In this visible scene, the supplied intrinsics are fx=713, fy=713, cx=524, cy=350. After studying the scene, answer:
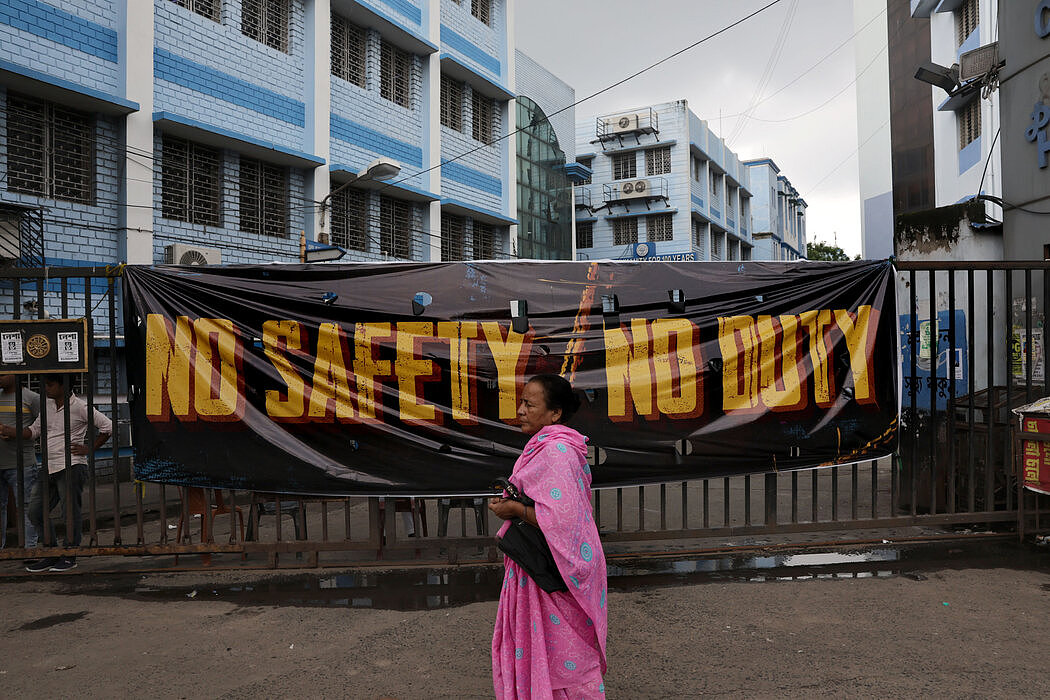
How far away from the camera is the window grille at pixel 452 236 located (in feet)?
60.5

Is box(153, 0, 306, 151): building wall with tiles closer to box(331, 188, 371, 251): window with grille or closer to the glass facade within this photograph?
box(331, 188, 371, 251): window with grille

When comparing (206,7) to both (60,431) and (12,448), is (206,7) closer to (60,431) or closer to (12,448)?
(12,448)

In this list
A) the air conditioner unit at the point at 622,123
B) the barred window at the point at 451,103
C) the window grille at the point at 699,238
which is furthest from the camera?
the window grille at the point at 699,238

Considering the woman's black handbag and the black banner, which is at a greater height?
the black banner

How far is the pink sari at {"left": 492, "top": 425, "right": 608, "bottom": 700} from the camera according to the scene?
104 inches

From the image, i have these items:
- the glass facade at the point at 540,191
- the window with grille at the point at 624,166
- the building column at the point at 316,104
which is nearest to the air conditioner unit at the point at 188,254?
the building column at the point at 316,104

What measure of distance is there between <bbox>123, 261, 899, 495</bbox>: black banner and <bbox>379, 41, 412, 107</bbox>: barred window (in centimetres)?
1224

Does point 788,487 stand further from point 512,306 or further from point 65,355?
point 65,355

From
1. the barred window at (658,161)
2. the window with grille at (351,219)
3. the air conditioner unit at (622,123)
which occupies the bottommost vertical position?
the window with grille at (351,219)

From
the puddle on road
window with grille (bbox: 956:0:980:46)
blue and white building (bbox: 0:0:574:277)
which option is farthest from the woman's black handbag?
window with grille (bbox: 956:0:980:46)

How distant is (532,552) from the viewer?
8.81 ft

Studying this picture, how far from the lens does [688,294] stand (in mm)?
5535

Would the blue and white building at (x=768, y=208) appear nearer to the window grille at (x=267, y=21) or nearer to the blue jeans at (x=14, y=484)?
the window grille at (x=267, y=21)

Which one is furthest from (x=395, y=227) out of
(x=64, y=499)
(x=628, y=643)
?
(x=628, y=643)
